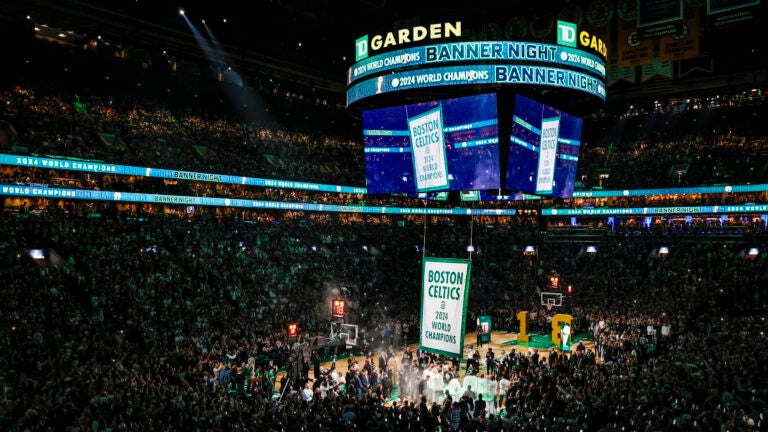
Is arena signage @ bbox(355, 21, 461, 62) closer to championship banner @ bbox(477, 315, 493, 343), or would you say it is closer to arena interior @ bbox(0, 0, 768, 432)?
arena interior @ bbox(0, 0, 768, 432)

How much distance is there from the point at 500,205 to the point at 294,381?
3381cm

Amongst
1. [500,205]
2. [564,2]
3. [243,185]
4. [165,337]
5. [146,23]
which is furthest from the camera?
[500,205]

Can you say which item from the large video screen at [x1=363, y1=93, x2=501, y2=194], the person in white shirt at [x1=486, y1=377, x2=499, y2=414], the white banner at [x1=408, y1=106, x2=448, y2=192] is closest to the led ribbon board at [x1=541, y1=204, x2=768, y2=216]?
the person in white shirt at [x1=486, y1=377, x2=499, y2=414]

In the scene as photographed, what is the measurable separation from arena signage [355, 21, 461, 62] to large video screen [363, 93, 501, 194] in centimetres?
134

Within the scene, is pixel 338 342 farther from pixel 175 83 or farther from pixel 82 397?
pixel 175 83

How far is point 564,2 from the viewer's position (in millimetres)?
25250

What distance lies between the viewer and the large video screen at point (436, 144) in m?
12.2

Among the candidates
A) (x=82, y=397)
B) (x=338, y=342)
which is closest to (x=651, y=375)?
(x=82, y=397)

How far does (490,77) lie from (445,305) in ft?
14.4

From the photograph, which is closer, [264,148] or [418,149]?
[418,149]

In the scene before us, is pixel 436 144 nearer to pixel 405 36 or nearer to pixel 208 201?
pixel 405 36

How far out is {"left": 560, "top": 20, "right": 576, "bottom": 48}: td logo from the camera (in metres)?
11.8

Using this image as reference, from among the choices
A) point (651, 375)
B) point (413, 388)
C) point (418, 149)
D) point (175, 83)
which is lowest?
point (413, 388)

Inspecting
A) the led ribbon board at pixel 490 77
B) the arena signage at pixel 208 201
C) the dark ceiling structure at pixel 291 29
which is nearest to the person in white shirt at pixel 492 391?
the arena signage at pixel 208 201
